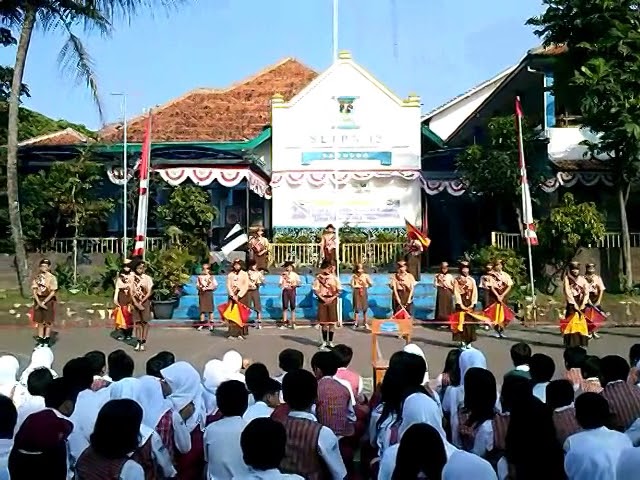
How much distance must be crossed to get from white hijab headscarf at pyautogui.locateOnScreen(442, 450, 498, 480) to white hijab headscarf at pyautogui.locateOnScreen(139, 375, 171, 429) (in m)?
2.12

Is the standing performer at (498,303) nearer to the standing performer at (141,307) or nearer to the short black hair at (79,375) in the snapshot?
the standing performer at (141,307)

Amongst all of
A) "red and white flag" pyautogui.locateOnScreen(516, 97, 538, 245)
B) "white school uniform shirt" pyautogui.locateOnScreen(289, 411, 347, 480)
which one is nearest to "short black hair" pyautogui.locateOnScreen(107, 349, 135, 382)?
"white school uniform shirt" pyautogui.locateOnScreen(289, 411, 347, 480)

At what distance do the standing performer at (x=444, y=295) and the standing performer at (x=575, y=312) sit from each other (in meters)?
2.85

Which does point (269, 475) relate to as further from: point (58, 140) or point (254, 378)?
point (58, 140)

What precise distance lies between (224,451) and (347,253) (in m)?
16.5

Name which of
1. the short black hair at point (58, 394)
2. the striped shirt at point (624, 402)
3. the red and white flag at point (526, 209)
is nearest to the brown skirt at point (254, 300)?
the red and white flag at point (526, 209)

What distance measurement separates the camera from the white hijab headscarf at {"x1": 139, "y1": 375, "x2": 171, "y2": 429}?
4.96 meters

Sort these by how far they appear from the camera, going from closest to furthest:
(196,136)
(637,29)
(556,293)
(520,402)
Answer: (520,402), (637,29), (556,293), (196,136)

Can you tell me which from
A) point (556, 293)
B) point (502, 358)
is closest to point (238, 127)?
point (556, 293)

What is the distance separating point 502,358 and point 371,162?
11.1 m

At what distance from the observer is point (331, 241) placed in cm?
1948

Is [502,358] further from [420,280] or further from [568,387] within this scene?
[568,387]

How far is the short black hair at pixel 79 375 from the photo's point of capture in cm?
545

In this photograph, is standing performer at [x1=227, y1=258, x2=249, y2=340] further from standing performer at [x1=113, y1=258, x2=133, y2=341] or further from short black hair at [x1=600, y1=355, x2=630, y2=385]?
short black hair at [x1=600, y1=355, x2=630, y2=385]
